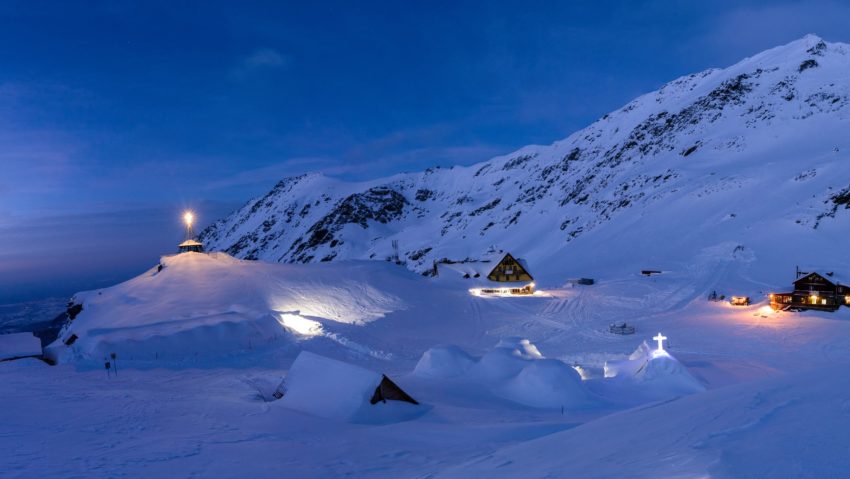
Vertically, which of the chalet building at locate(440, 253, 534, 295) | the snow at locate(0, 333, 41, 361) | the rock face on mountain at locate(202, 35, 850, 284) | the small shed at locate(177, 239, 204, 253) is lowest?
the snow at locate(0, 333, 41, 361)

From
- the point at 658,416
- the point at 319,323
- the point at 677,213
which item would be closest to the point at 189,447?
the point at 658,416

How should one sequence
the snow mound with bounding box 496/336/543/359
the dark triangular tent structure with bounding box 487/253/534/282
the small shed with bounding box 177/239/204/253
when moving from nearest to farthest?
the snow mound with bounding box 496/336/543/359 → the small shed with bounding box 177/239/204/253 → the dark triangular tent structure with bounding box 487/253/534/282

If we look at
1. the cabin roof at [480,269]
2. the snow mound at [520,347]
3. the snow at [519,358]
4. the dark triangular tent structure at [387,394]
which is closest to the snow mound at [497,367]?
the snow at [519,358]

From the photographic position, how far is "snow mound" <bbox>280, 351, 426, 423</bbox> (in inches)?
654

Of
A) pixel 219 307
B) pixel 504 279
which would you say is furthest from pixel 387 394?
pixel 504 279

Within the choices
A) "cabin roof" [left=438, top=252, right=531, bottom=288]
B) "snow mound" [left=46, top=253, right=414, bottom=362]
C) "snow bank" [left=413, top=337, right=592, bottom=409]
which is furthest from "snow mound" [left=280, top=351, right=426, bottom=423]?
"cabin roof" [left=438, top=252, right=531, bottom=288]

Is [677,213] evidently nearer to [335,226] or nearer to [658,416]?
[658,416]

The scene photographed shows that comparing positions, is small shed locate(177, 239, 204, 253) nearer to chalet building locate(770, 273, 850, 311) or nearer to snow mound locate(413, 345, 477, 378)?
snow mound locate(413, 345, 477, 378)

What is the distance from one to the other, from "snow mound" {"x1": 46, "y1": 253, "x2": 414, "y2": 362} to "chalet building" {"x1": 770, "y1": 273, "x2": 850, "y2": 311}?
106 ft

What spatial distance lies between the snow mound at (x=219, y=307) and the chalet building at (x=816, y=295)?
106 ft

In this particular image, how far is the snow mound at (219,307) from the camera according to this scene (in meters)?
27.9

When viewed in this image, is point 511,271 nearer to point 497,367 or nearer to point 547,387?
point 497,367

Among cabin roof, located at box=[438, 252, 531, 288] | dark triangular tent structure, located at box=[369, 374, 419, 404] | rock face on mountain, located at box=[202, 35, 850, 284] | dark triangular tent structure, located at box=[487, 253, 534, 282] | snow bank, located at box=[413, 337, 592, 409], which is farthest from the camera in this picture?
rock face on mountain, located at box=[202, 35, 850, 284]

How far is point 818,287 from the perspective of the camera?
35969 millimetres
